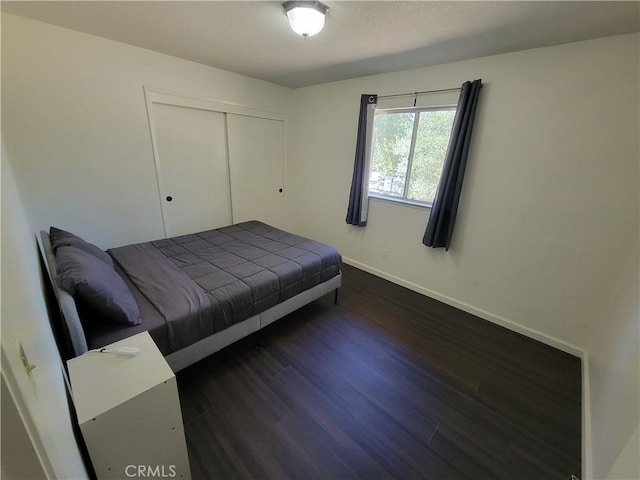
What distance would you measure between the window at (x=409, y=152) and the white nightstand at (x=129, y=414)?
2809 mm

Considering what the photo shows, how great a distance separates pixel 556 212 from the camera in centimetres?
214

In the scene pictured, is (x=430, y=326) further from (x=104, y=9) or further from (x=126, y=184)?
(x=104, y=9)

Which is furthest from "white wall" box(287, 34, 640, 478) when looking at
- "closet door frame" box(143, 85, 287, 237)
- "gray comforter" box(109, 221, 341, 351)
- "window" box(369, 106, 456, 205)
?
"closet door frame" box(143, 85, 287, 237)

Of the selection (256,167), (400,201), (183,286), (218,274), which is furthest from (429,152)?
(183,286)

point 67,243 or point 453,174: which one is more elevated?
point 453,174

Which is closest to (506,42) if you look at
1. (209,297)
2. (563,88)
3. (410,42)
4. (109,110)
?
(563,88)

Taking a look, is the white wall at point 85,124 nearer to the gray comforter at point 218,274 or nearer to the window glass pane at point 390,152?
the gray comforter at point 218,274

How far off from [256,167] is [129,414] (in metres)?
3.32

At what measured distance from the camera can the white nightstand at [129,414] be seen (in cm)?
98

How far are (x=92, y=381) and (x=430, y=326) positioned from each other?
249 centimetres

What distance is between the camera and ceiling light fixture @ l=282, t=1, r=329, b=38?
5.20 feet

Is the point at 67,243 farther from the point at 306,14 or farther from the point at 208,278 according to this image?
the point at 306,14

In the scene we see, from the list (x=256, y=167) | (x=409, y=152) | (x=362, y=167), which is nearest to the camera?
(x=409, y=152)

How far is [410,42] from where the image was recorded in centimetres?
208
